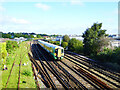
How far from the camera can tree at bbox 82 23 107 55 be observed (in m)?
23.3

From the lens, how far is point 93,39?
80.0 feet

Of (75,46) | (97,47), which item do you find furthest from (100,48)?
(75,46)

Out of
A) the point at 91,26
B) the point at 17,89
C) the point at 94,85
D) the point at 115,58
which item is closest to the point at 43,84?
the point at 17,89

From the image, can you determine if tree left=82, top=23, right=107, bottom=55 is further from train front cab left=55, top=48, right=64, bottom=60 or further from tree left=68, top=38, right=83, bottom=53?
train front cab left=55, top=48, right=64, bottom=60

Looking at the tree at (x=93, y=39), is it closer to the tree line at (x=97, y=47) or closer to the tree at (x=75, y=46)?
the tree line at (x=97, y=47)

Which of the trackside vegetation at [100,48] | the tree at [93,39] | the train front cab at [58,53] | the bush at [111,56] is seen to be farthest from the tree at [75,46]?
the train front cab at [58,53]

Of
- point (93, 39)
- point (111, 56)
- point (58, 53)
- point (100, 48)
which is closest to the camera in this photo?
point (111, 56)

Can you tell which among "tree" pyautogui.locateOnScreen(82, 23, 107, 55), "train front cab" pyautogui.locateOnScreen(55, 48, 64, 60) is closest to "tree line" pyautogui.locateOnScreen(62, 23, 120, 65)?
"tree" pyautogui.locateOnScreen(82, 23, 107, 55)

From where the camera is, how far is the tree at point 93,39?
23289 millimetres

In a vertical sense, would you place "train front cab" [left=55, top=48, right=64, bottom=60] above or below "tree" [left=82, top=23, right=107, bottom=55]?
below

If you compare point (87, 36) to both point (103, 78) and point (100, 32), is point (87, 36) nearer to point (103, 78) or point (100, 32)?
point (100, 32)

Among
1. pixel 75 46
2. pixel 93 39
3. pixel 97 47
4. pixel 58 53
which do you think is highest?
pixel 93 39

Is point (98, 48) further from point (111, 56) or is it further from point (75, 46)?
point (75, 46)

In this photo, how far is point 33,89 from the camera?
9328mm
